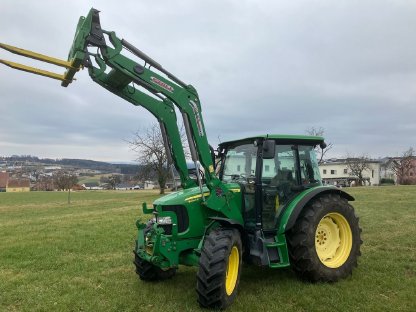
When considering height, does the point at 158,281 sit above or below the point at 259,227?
below

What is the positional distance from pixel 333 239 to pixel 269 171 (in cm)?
175

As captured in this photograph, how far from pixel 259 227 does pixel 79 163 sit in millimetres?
150539

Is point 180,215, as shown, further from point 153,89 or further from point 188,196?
point 153,89

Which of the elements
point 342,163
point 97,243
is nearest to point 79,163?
point 342,163

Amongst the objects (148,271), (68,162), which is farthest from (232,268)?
(68,162)

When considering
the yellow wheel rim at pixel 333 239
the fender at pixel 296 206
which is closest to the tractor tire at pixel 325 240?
the yellow wheel rim at pixel 333 239

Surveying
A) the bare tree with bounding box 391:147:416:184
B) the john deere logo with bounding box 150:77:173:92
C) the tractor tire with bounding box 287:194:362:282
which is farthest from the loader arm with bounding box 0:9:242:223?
the bare tree with bounding box 391:147:416:184

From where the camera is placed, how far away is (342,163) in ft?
287

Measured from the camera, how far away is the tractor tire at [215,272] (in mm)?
5168

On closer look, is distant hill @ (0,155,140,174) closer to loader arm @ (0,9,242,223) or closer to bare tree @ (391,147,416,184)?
bare tree @ (391,147,416,184)

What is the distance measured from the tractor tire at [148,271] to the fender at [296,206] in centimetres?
217

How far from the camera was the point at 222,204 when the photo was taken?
6.20 meters

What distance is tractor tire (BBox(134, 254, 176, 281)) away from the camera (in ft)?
21.9

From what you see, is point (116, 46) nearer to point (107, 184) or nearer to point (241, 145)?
point (241, 145)
